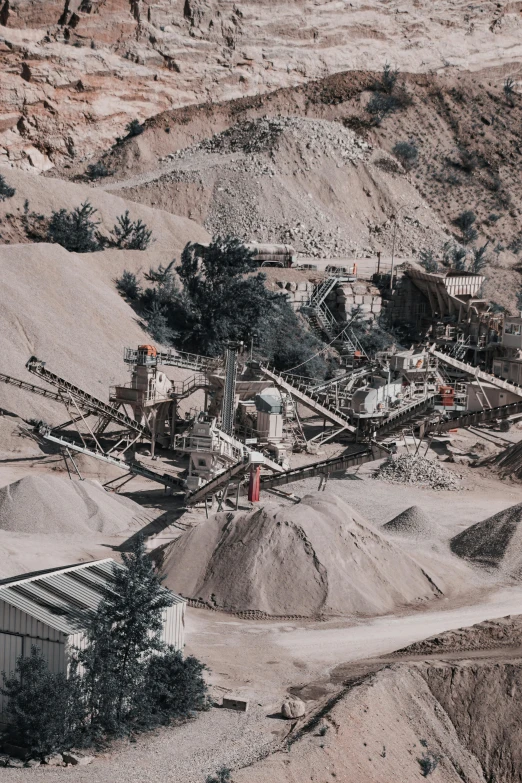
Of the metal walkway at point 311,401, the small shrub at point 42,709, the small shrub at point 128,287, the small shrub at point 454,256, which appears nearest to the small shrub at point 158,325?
the small shrub at point 128,287

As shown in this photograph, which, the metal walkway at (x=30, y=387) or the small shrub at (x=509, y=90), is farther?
the small shrub at (x=509, y=90)

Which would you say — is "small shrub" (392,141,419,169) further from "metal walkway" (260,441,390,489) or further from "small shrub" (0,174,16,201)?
"metal walkway" (260,441,390,489)

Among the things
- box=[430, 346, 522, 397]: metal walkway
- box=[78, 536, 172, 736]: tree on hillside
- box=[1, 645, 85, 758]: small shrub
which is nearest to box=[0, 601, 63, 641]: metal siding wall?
box=[1, 645, 85, 758]: small shrub

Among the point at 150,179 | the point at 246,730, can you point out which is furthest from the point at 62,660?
the point at 150,179

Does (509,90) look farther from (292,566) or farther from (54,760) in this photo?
(54,760)

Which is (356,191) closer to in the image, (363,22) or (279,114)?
(279,114)

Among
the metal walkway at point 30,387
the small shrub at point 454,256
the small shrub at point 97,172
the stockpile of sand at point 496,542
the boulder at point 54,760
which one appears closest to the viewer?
the boulder at point 54,760

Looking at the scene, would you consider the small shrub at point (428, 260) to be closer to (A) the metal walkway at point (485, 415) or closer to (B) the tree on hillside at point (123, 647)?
(A) the metal walkway at point (485, 415)
